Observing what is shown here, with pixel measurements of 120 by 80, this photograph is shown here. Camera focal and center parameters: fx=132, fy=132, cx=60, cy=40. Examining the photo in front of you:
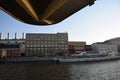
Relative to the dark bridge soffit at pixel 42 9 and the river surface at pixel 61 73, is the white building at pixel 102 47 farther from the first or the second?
the dark bridge soffit at pixel 42 9

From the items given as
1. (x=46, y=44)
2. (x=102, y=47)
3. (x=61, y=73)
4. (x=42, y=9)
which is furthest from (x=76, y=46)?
(x=42, y=9)

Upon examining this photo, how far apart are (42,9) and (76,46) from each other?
82381 mm

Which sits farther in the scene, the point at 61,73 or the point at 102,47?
the point at 102,47

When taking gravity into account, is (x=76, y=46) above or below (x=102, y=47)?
above

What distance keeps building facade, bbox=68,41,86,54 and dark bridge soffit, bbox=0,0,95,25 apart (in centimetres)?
7984

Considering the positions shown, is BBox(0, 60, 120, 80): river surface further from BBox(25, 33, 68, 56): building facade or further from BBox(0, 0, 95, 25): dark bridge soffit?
BBox(25, 33, 68, 56): building facade

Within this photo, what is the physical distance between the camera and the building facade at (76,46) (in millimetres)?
85875

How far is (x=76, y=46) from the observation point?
87.2 m

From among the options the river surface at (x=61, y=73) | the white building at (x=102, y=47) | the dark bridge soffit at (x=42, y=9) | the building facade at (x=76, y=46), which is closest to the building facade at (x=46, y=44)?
the building facade at (x=76, y=46)

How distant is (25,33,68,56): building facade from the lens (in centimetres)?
7769

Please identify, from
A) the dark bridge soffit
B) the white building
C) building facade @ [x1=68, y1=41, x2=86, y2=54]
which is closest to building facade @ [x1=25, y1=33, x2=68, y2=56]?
building facade @ [x1=68, y1=41, x2=86, y2=54]

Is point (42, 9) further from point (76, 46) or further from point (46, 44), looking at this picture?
point (76, 46)

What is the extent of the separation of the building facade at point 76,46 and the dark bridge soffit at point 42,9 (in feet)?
262

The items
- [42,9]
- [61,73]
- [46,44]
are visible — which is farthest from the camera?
[46,44]
